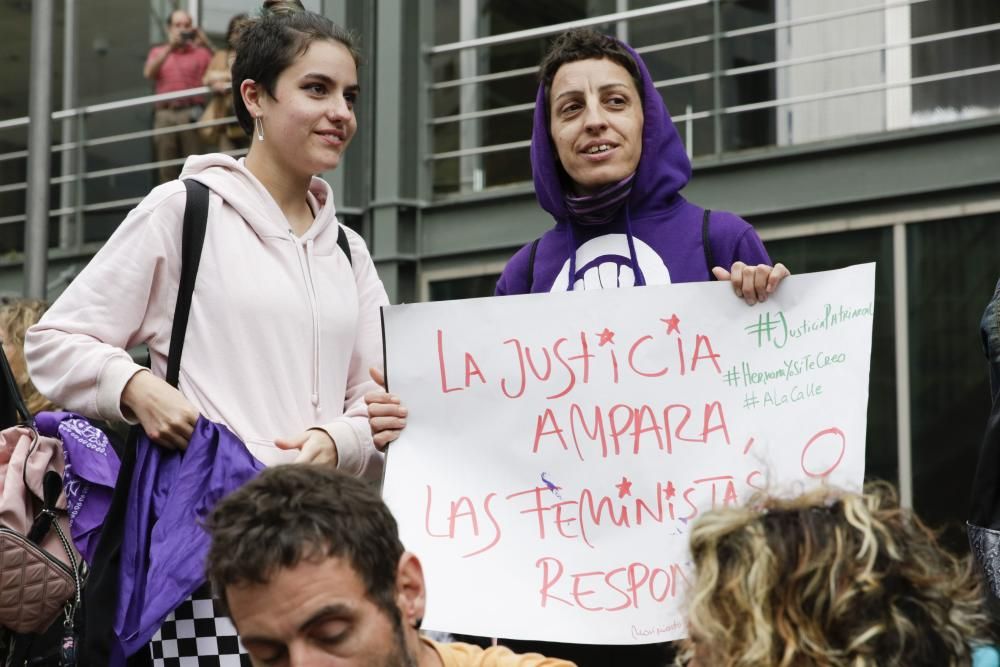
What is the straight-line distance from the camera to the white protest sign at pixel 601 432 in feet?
11.0

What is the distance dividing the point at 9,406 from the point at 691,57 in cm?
697

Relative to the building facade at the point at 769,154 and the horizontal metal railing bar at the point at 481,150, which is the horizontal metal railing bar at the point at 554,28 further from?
the horizontal metal railing bar at the point at 481,150

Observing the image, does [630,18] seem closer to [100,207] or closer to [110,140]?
[110,140]

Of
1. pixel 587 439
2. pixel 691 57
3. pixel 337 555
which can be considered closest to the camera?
pixel 337 555

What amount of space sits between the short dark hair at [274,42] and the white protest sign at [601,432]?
604 mm

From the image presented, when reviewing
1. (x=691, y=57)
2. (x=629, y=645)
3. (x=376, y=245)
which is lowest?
(x=629, y=645)

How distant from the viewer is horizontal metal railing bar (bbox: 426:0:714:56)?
10664 mm

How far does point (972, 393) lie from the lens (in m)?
8.81

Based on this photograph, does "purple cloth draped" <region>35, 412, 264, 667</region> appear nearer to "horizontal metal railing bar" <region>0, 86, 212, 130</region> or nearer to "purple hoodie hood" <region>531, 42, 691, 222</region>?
"purple hoodie hood" <region>531, 42, 691, 222</region>


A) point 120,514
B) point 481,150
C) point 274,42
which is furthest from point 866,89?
point 120,514

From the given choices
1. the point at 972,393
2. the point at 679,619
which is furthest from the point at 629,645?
the point at 972,393

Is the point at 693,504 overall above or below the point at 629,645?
above

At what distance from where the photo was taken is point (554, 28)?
11.0 metres

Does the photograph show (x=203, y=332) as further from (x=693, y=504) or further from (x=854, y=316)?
(x=854, y=316)
